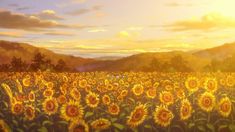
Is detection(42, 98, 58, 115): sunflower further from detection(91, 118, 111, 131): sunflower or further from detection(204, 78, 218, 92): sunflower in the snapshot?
detection(204, 78, 218, 92): sunflower

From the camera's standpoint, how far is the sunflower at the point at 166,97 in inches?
295

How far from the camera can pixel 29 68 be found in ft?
42.2

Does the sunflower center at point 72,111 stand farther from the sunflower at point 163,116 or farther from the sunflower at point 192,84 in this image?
the sunflower at point 192,84

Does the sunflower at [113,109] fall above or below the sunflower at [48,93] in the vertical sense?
below

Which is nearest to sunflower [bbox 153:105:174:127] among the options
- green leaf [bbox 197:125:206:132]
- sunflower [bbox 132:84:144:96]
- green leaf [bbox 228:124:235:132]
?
green leaf [bbox 197:125:206:132]

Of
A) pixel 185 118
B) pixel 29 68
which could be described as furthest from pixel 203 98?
pixel 29 68

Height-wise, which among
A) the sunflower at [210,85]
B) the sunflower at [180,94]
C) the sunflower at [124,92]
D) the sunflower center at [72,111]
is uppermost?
the sunflower at [210,85]

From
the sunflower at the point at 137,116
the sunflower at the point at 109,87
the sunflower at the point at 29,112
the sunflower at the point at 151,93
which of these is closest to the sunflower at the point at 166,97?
the sunflower at the point at 151,93

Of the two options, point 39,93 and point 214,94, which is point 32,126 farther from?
point 214,94

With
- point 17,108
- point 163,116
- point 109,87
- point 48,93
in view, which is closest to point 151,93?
point 163,116

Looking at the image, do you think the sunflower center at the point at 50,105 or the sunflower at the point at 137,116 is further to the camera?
the sunflower center at the point at 50,105

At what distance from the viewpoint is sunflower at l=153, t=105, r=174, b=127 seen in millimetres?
7242

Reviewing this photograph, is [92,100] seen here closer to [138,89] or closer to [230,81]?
[138,89]

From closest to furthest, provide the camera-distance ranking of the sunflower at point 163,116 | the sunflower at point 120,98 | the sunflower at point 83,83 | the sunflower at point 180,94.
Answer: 1. the sunflower at point 163,116
2. the sunflower at point 180,94
3. the sunflower at point 120,98
4. the sunflower at point 83,83
